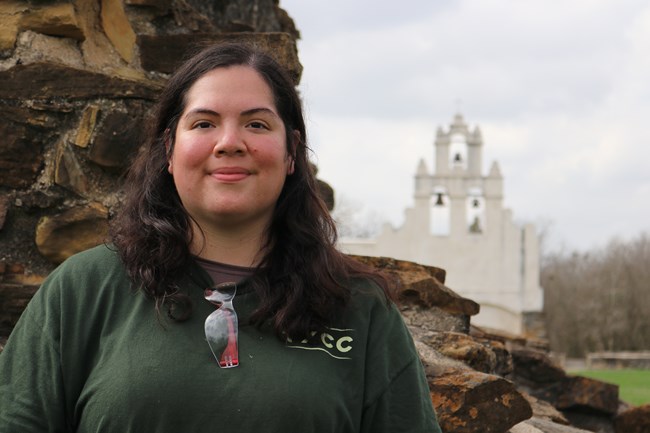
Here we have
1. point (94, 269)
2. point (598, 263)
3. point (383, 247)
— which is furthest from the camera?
point (598, 263)

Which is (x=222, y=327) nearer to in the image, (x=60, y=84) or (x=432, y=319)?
(x=60, y=84)

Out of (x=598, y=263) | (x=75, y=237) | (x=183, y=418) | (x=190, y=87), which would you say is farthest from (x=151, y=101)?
(x=598, y=263)

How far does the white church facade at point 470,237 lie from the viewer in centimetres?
4456

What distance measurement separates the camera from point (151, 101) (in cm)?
352

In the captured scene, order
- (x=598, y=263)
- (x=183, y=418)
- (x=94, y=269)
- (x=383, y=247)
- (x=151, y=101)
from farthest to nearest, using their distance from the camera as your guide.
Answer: (x=598, y=263), (x=383, y=247), (x=151, y=101), (x=94, y=269), (x=183, y=418)

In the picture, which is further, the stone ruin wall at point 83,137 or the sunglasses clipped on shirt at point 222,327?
the stone ruin wall at point 83,137

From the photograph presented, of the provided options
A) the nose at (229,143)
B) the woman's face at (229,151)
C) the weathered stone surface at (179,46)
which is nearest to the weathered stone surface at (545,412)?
the weathered stone surface at (179,46)

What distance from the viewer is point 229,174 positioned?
248 cm

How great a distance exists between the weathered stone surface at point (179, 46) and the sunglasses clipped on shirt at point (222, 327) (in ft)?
4.43

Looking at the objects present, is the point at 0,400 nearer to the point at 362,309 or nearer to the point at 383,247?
the point at 362,309

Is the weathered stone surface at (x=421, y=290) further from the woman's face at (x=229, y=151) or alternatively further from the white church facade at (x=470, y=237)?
the white church facade at (x=470, y=237)

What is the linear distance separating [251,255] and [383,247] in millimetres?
41426

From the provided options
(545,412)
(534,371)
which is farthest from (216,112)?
(534,371)

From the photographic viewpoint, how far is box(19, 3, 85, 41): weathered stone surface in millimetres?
3459
